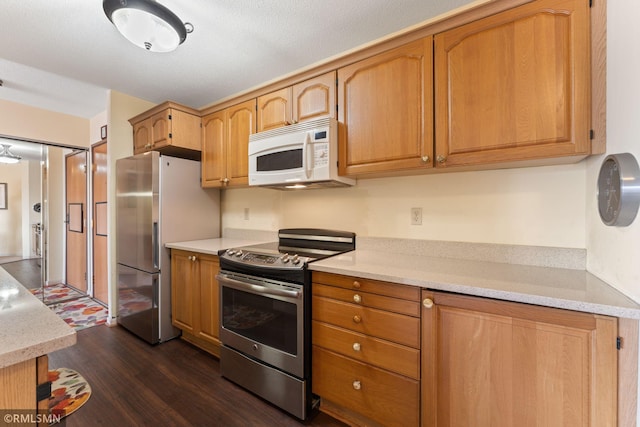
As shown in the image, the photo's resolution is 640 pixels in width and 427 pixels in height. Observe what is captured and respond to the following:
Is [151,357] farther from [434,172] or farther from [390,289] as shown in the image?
Answer: [434,172]

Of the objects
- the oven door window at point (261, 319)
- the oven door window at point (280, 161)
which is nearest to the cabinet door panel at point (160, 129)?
the oven door window at point (280, 161)

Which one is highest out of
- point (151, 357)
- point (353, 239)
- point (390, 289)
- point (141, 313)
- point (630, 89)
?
point (630, 89)

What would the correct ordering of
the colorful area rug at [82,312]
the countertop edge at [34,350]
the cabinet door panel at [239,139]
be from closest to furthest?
1. the countertop edge at [34,350]
2. the cabinet door panel at [239,139]
3. the colorful area rug at [82,312]

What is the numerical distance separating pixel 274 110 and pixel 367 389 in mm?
1985

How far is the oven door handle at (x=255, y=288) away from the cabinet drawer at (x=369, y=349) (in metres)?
0.22

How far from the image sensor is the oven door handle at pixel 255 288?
1.60 metres

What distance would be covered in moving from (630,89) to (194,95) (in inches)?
122

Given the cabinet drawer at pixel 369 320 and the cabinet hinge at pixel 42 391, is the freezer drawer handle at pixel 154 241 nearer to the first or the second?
the cabinet drawer at pixel 369 320


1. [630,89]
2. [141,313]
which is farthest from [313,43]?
[141,313]

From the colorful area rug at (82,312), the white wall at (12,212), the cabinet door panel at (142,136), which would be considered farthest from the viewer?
the white wall at (12,212)

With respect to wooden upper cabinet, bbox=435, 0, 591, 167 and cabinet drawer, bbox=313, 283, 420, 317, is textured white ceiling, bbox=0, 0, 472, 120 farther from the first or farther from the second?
cabinet drawer, bbox=313, 283, 420, 317

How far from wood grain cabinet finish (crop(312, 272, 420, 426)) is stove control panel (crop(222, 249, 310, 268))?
144 millimetres

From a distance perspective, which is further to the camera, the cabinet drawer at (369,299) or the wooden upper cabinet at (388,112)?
the wooden upper cabinet at (388,112)

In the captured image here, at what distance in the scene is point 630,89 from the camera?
0.95m
